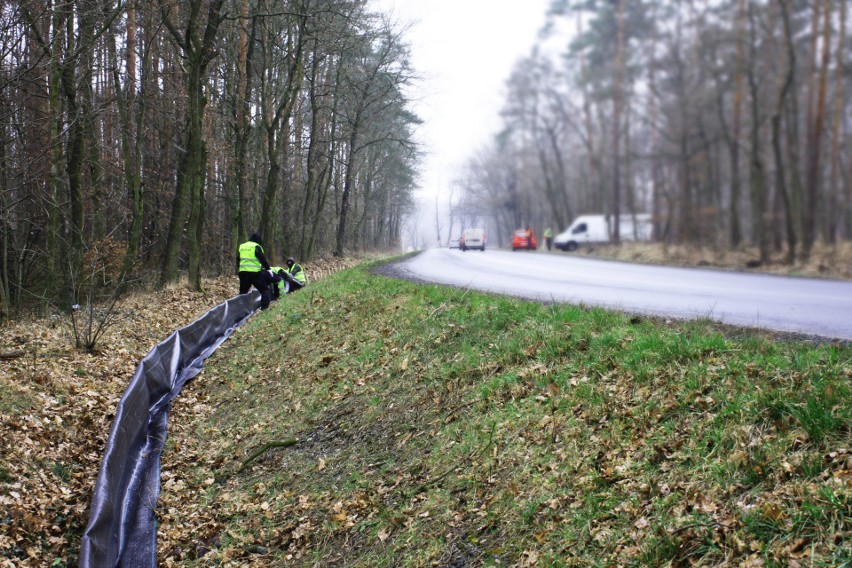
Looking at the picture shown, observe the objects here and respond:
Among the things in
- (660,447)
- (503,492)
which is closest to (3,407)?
(503,492)

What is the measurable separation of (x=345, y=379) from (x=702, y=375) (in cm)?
512

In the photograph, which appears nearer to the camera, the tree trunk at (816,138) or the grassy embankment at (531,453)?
the grassy embankment at (531,453)

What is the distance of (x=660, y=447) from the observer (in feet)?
14.8

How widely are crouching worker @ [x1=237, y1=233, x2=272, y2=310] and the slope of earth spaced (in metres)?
3.04

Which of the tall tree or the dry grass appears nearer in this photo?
the tall tree

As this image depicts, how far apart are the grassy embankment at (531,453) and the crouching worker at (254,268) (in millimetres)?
6463

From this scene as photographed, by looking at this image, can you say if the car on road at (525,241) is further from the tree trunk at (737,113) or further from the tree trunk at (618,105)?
the tree trunk at (737,113)

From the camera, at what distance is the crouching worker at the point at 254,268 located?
49.9 feet

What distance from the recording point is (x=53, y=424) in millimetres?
7594

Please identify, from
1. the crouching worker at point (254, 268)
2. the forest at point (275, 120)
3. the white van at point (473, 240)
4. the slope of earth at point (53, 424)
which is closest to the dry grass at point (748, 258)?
the forest at point (275, 120)

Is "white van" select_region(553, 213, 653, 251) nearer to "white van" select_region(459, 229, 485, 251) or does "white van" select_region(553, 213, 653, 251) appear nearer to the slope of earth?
"white van" select_region(459, 229, 485, 251)

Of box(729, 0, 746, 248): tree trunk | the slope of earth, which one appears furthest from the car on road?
the slope of earth

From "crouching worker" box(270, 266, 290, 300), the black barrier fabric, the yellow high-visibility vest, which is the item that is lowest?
the black barrier fabric

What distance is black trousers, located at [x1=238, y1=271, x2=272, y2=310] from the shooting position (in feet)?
51.8
